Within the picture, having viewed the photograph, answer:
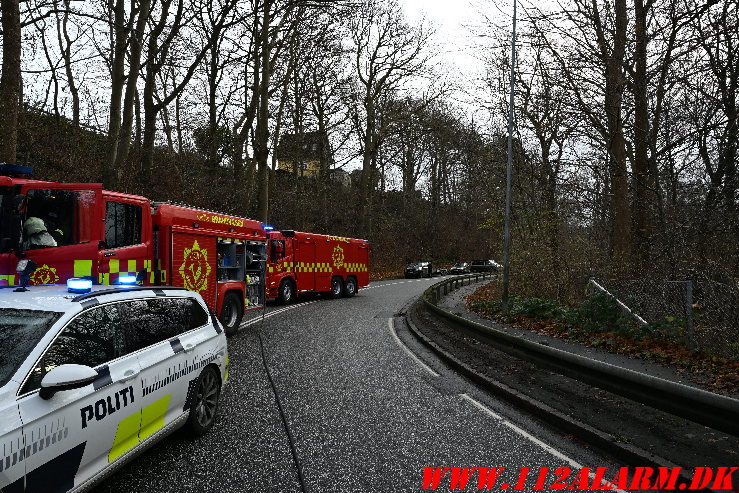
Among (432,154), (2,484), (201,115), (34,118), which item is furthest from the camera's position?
(432,154)

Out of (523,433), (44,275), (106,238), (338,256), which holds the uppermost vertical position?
(106,238)

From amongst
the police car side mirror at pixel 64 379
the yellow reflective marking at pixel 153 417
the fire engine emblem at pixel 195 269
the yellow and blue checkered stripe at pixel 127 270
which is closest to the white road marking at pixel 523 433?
the yellow reflective marking at pixel 153 417

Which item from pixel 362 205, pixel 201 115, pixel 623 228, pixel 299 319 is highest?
pixel 201 115

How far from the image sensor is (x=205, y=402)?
5250 millimetres

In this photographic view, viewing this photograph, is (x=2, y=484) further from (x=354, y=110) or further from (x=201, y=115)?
(x=354, y=110)

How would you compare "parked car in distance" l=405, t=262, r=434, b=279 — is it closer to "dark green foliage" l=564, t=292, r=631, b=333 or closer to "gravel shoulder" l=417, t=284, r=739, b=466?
"dark green foliage" l=564, t=292, r=631, b=333

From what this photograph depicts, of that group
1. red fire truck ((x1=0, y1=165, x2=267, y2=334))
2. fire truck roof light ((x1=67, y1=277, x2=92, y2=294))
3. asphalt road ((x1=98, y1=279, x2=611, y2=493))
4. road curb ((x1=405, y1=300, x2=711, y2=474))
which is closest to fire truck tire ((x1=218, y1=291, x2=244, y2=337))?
red fire truck ((x1=0, y1=165, x2=267, y2=334))

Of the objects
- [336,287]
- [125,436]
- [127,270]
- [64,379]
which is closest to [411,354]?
[127,270]

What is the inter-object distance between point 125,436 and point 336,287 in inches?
759

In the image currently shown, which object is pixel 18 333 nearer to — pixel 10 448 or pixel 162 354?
pixel 10 448

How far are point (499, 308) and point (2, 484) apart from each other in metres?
14.3

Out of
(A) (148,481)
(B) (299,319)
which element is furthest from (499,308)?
(A) (148,481)

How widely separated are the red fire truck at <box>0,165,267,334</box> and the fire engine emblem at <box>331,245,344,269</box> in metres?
10.7

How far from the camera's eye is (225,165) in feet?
110
